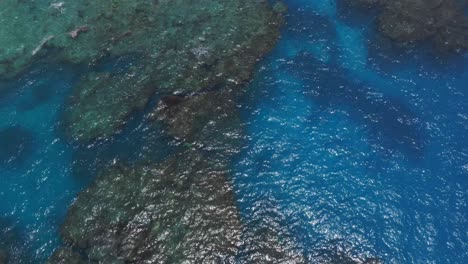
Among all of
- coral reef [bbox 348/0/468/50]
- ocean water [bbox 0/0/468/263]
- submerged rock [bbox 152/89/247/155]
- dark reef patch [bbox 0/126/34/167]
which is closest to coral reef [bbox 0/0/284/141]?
submerged rock [bbox 152/89/247/155]

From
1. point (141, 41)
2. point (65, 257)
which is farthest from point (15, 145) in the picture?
point (141, 41)

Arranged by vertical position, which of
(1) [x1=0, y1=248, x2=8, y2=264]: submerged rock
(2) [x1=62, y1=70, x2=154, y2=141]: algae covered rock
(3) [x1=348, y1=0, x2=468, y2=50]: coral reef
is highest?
(3) [x1=348, y1=0, x2=468, y2=50]: coral reef

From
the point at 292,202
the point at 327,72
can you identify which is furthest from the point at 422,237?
the point at 327,72

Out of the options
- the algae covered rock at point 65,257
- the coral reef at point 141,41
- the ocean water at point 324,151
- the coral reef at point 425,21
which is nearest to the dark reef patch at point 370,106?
the ocean water at point 324,151

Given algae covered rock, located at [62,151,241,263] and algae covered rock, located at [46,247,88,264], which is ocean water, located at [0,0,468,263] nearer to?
algae covered rock, located at [46,247,88,264]

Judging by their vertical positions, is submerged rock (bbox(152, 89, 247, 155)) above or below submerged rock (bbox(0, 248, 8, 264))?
above
